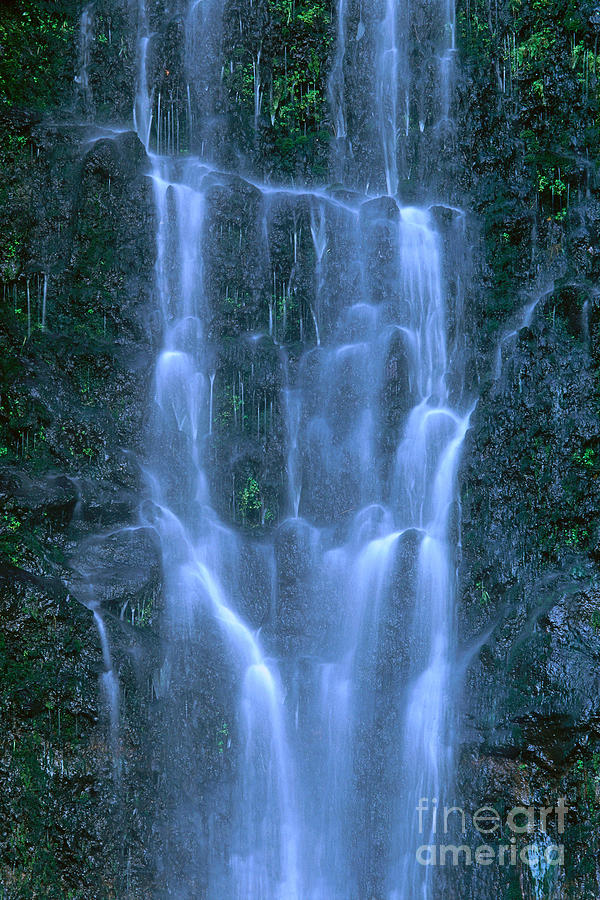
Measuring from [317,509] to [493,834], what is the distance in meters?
3.70

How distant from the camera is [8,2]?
9.02 meters

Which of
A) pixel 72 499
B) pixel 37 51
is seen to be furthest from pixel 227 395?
pixel 37 51

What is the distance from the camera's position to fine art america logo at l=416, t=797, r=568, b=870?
26.6 feet

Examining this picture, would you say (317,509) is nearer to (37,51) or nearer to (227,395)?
(227,395)

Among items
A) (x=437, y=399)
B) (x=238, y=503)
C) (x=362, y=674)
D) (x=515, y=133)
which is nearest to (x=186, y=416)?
(x=238, y=503)

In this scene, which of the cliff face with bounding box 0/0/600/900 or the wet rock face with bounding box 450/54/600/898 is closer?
the wet rock face with bounding box 450/54/600/898

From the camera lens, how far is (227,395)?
9195 mm

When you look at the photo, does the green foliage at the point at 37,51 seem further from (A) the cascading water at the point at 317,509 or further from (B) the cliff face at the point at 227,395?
(A) the cascading water at the point at 317,509

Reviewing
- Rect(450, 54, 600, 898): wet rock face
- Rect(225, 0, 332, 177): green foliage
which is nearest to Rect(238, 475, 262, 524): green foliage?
Rect(450, 54, 600, 898): wet rock face

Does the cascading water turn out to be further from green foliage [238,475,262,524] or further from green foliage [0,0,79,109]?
green foliage [0,0,79,109]

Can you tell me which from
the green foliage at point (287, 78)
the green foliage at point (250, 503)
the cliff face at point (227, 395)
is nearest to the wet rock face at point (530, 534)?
the cliff face at point (227, 395)

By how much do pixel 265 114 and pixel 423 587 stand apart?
548cm

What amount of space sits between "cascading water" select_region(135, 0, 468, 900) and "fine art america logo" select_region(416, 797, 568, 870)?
153 mm

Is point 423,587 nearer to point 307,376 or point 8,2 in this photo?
point 307,376
